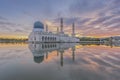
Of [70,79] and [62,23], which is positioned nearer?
[70,79]

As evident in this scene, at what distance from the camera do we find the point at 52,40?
134m

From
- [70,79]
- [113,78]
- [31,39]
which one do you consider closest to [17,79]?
[70,79]

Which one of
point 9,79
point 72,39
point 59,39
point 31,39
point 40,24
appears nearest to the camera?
point 9,79

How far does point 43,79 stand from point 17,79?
1672mm

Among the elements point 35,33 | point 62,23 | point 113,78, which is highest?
point 62,23

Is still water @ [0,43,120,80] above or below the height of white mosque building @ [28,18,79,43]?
below

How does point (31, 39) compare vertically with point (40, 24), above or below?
below

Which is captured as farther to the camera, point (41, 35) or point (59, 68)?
point (41, 35)

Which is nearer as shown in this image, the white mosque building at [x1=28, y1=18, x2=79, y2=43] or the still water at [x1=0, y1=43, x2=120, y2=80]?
the still water at [x1=0, y1=43, x2=120, y2=80]

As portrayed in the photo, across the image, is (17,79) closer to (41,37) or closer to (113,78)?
(113,78)

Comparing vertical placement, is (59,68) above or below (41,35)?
below

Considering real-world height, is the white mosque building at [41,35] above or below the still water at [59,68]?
above

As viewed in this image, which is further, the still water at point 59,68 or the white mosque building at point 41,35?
the white mosque building at point 41,35

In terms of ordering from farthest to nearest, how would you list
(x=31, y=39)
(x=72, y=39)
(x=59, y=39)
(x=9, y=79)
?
(x=72, y=39) < (x=59, y=39) < (x=31, y=39) < (x=9, y=79)
